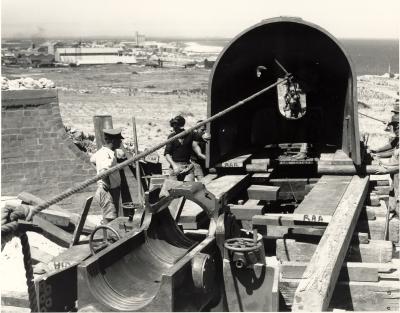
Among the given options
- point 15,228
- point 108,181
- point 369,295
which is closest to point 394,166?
point 369,295

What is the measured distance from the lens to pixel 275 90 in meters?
8.66

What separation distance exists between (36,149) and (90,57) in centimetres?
5930

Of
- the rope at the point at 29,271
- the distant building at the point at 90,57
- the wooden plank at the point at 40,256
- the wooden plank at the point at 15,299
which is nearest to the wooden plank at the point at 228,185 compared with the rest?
the wooden plank at the point at 40,256

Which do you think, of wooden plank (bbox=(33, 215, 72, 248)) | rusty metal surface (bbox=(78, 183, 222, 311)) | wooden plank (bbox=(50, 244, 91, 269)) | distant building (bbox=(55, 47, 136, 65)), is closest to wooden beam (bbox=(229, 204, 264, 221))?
rusty metal surface (bbox=(78, 183, 222, 311))

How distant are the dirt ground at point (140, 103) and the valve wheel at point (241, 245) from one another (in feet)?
10.6

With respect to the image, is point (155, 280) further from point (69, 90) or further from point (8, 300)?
point (69, 90)

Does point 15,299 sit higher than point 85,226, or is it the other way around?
point 15,299

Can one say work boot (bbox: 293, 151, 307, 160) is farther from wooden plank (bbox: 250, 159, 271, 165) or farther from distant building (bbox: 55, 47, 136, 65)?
distant building (bbox: 55, 47, 136, 65)

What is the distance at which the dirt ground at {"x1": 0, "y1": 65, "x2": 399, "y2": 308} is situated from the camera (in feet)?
27.8

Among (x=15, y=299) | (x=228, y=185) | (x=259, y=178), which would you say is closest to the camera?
(x=15, y=299)

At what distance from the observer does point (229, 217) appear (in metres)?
4.40

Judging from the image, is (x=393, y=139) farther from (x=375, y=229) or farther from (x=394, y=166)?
(x=375, y=229)

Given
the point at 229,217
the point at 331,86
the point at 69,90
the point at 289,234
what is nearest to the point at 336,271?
the point at 229,217

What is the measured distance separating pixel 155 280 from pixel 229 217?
85cm
